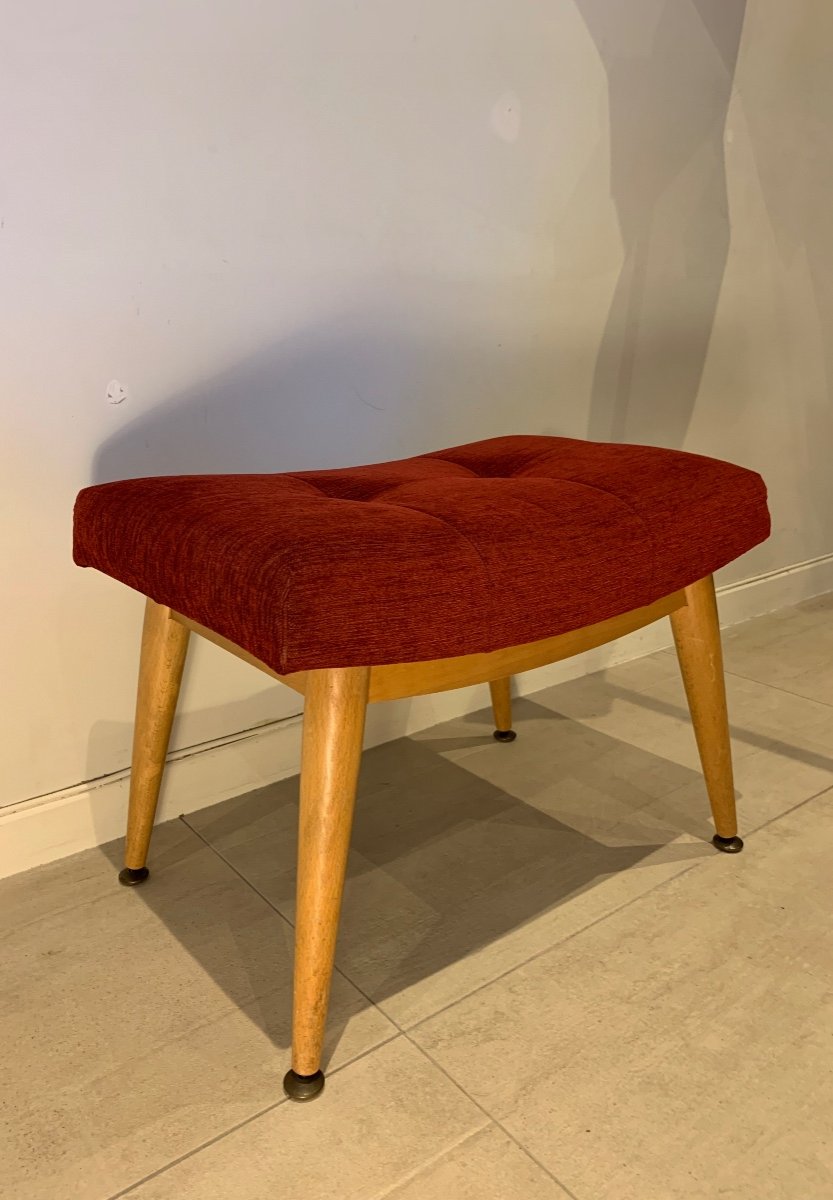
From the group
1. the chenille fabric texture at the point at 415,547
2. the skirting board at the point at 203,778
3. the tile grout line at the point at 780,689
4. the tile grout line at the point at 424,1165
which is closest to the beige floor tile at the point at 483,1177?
the tile grout line at the point at 424,1165

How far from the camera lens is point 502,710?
1290 mm

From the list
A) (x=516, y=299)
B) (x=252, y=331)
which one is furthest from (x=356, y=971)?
(x=516, y=299)

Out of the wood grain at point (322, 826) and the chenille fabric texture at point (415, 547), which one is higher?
the chenille fabric texture at point (415, 547)

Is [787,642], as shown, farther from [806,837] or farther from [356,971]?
[356,971]

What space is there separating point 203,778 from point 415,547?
613 mm

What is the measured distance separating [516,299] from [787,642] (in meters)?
0.80

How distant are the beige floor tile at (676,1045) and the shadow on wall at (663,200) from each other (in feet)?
2.51

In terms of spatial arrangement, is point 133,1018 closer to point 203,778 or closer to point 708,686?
point 203,778

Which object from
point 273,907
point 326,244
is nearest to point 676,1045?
point 273,907

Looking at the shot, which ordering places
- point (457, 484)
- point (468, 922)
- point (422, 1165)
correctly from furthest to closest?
point (468, 922) → point (457, 484) → point (422, 1165)

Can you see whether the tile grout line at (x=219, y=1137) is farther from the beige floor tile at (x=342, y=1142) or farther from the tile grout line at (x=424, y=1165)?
the tile grout line at (x=424, y=1165)

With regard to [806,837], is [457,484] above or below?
above

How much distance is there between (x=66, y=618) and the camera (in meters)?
1.01

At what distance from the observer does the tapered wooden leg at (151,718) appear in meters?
0.90
